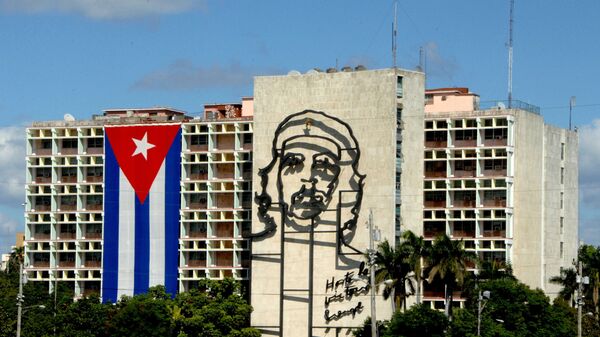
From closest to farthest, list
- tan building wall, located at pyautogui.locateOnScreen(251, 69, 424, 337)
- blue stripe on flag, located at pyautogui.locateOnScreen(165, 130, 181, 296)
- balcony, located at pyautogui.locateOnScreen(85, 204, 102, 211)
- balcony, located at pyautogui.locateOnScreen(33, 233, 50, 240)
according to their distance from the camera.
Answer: tan building wall, located at pyautogui.locateOnScreen(251, 69, 424, 337) < blue stripe on flag, located at pyautogui.locateOnScreen(165, 130, 181, 296) < balcony, located at pyautogui.locateOnScreen(85, 204, 102, 211) < balcony, located at pyautogui.locateOnScreen(33, 233, 50, 240)

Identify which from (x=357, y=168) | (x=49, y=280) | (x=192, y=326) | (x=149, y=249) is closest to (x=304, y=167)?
(x=357, y=168)

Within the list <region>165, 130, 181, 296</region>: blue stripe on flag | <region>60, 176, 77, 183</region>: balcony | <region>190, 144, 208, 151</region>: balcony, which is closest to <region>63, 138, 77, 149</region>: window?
<region>60, 176, 77, 183</region>: balcony

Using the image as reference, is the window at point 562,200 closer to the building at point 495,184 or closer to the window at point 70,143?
the building at point 495,184

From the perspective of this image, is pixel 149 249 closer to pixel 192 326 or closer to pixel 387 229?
pixel 192 326

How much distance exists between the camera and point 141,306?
466 feet

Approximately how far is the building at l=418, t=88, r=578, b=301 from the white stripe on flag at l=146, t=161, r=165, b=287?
31.8 m

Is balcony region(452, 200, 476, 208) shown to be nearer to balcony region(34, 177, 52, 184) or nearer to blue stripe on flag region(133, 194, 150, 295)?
blue stripe on flag region(133, 194, 150, 295)

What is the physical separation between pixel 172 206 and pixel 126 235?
6599mm

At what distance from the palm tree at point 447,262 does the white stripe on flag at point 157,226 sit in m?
46.5

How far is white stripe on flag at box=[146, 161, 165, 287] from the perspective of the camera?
6619 inches

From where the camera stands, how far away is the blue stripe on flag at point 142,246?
168 m

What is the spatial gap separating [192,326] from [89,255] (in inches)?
1383

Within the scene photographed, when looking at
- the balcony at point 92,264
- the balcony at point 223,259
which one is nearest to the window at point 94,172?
the balcony at point 92,264

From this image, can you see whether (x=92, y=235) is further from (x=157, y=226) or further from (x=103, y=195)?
(x=157, y=226)
